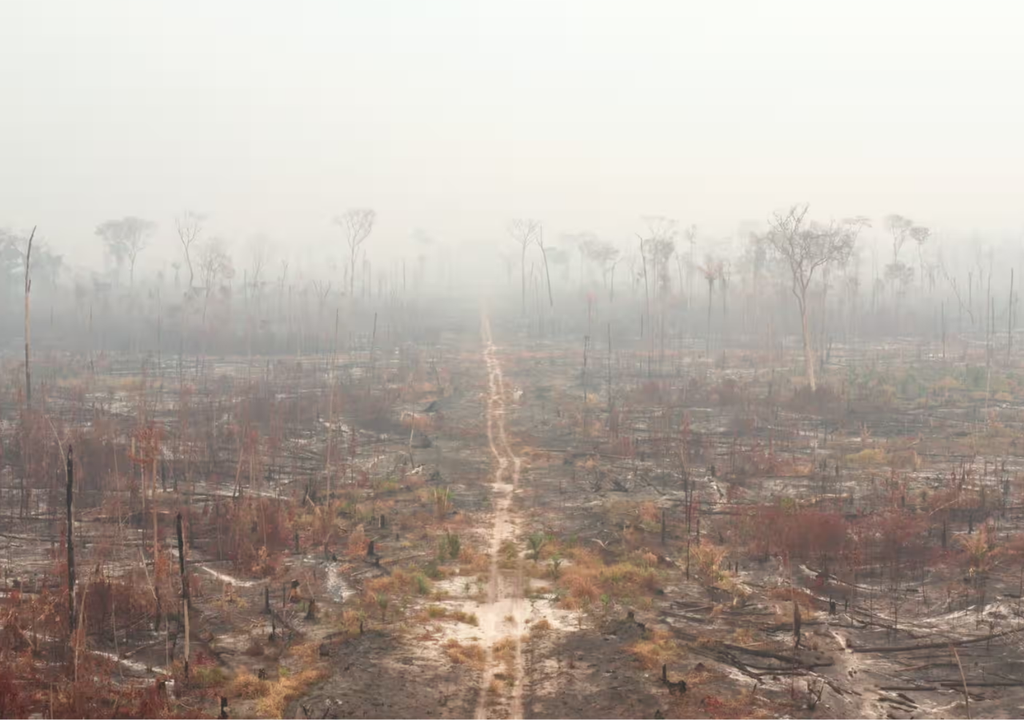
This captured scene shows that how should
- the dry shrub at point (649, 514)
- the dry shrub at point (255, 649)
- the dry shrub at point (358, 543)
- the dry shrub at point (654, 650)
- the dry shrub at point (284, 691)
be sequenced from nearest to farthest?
the dry shrub at point (284, 691) < the dry shrub at point (654, 650) < the dry shrub at point (255, 649) < the dry shrub at point (358, 543) < the dry shrub at point (649, 514)

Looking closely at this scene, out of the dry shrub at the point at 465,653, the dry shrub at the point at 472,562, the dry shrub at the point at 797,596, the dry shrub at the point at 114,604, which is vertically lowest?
the dry shrub at the point at 465,653

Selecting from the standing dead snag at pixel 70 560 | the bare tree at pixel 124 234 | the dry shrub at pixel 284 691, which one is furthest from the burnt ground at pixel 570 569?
the bare tree at pixel 124 234

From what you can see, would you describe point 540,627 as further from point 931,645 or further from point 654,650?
Result: point 931,645

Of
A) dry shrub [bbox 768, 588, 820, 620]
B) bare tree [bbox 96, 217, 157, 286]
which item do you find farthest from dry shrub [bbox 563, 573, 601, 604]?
Result: bare tree [bbox 96, 217, 157, 286]

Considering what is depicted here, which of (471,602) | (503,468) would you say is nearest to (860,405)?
(503,468)

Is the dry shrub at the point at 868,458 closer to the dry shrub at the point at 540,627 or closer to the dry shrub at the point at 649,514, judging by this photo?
the dry shrub at the point at 649,514

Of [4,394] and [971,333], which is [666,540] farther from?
[971,333]
